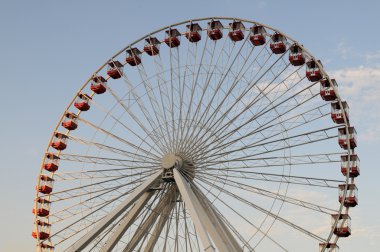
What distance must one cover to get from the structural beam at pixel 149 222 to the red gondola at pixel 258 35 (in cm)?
898

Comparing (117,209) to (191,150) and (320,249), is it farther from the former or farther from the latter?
(320,249)

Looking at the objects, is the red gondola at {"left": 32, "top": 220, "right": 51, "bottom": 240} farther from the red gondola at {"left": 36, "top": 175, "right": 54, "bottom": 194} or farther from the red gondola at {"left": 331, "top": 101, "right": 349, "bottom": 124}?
the red gondola at {"left": 331, "top": 101, "right": 349, "bottom": 124}

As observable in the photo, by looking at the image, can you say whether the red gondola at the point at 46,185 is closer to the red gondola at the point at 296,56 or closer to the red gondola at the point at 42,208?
the red gondola at the point at 42,208

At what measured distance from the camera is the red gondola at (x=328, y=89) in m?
35.3

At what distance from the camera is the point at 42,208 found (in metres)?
39.7

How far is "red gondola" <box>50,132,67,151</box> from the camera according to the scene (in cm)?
4050

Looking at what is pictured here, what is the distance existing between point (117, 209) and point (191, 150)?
16.1 ft

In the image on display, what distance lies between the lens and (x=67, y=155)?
39812 millimetres

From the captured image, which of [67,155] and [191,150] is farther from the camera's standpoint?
[67,155]

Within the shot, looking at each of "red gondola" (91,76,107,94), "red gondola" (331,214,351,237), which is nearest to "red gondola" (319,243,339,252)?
"red gondola" (331,214,351,237)

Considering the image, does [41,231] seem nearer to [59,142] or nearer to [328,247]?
[59,142]

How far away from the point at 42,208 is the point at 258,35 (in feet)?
51.4

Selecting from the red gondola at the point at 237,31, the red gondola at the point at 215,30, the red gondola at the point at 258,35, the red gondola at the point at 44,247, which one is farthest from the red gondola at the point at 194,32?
the red gondola at the point at 44,247

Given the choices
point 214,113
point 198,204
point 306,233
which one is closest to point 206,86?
point 214,113
